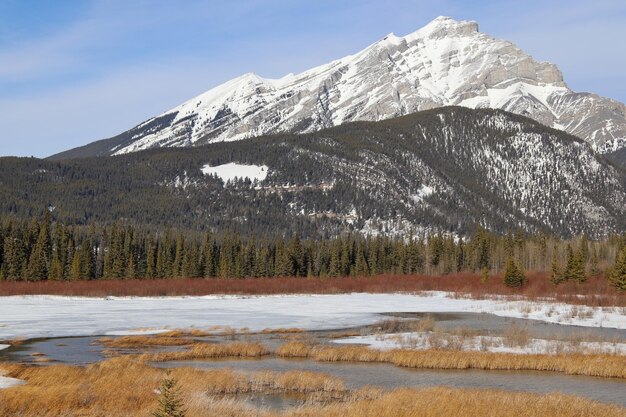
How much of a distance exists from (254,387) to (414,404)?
28.6 ft

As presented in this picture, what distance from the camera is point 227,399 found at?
27.6 metres

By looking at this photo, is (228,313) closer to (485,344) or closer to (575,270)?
(485,344)

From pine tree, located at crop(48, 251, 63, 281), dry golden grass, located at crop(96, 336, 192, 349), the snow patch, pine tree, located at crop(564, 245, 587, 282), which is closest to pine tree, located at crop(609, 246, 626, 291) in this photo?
pine tree, located at crop(564, 245, 587, 282)

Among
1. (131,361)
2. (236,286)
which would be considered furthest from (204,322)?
(236,286)

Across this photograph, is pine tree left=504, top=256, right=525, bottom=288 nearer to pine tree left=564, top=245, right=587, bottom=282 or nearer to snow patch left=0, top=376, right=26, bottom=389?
pine tree left=564, top=245, right=587, bottom=282

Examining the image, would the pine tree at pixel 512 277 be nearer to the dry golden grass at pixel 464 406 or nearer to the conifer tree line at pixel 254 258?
the conifer tree line at pixel 254 258

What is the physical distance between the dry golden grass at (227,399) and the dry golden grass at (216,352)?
7241 mm

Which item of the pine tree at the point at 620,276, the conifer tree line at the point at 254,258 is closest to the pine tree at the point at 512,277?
the conifer tree line at the point at 254,258

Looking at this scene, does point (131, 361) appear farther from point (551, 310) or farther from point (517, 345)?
point (551, 310)

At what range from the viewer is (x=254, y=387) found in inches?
1229

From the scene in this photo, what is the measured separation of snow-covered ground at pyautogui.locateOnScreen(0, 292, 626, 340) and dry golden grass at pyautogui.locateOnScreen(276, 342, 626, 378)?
1828 cm

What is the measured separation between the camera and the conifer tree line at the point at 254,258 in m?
122

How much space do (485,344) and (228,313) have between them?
34.8 metres

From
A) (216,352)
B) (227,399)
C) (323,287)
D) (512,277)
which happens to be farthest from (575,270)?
(227,399)
